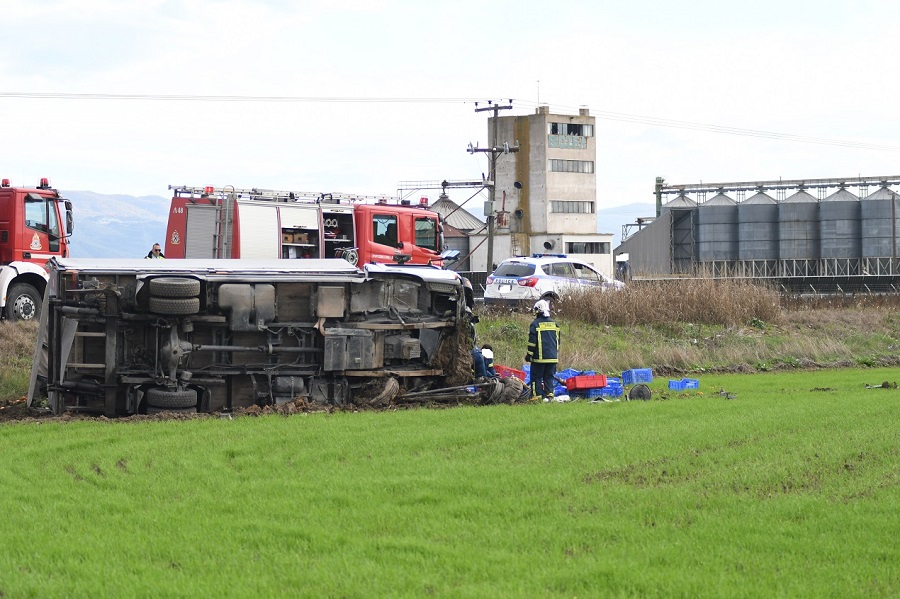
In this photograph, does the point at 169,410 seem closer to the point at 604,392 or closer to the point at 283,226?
the point at 604,392

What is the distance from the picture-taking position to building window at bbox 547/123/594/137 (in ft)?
267

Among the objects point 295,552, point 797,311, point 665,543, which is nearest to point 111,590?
point 295,552

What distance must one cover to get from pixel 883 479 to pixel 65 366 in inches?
397

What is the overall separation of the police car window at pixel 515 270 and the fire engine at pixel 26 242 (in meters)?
12.9

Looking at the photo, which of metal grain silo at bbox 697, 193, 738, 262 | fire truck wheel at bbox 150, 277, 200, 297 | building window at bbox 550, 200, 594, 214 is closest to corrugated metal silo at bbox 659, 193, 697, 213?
metal grain silo at bbox 697, 193, 738, 262

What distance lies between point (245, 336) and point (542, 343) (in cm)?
490

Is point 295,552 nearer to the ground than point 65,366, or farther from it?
nearer to the ground

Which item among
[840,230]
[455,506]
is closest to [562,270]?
[455,506]

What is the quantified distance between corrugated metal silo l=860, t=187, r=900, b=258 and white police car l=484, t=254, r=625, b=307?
46045 mm

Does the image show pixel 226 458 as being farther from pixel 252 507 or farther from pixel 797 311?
pixel 797 311

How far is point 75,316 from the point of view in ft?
47.5

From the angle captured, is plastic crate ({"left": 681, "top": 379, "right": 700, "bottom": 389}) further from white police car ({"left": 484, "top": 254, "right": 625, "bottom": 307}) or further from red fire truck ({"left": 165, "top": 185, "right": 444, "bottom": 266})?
white police car ({"left": 484, "top": 254, "right": 625, "bottom": 307})

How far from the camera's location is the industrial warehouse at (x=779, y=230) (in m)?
72.8

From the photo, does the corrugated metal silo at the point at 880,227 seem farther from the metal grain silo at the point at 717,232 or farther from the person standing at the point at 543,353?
the person standing at the point at 543,353
